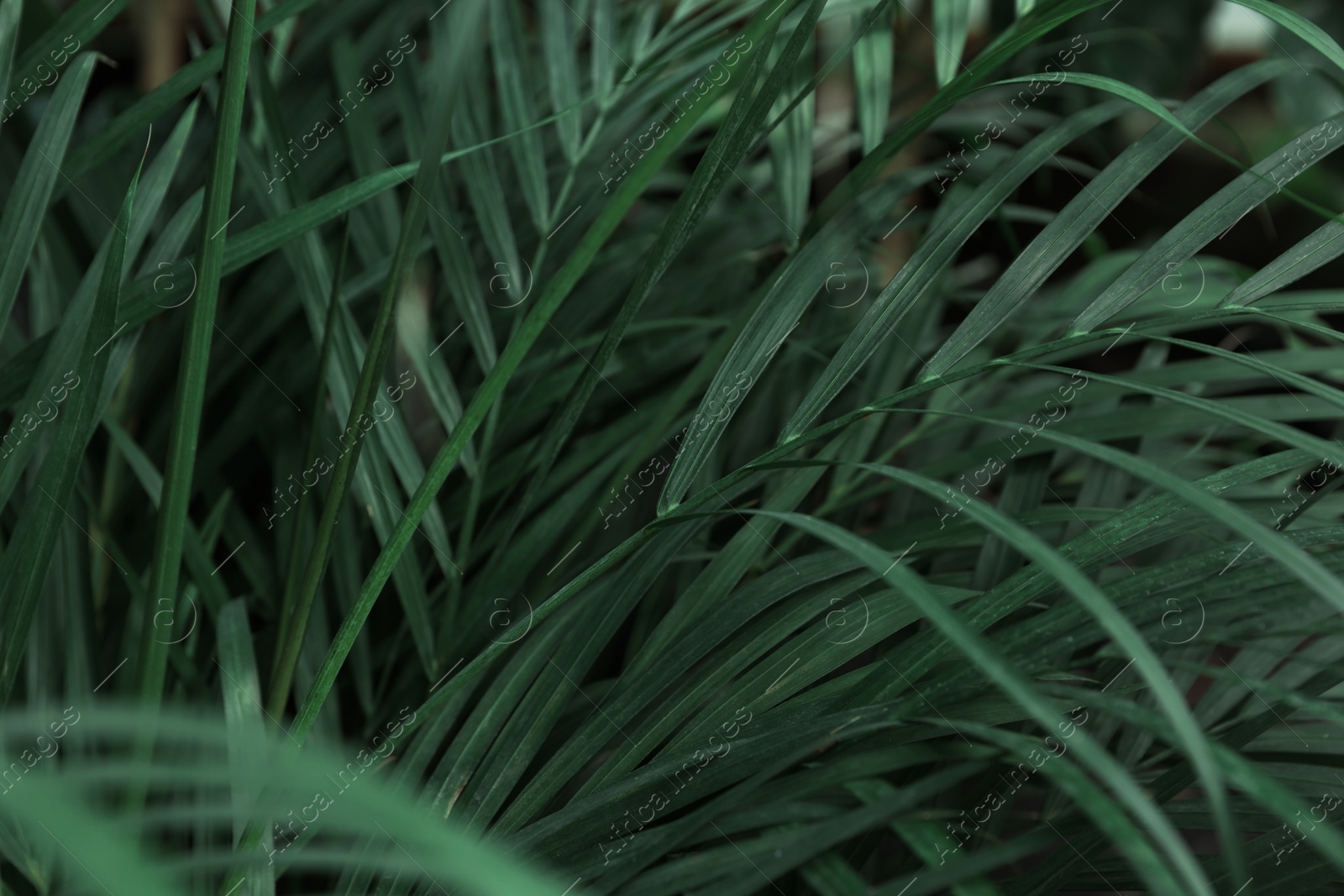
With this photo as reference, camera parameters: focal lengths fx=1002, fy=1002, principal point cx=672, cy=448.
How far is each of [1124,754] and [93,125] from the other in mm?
626

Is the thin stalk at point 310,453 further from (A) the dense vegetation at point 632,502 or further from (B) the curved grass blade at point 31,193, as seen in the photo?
(B) the curved grass blade at point 31,193

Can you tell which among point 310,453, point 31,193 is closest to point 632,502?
point 310,453

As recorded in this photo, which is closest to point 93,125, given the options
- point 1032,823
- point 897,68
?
point 1032,823

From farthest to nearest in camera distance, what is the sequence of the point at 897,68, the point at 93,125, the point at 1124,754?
the point at 897,68 → the point at 93,125 → the point at 1124,754

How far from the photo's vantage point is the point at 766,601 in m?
0.32

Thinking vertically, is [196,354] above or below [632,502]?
above

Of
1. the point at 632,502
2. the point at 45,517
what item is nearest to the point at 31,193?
the point at 45,517

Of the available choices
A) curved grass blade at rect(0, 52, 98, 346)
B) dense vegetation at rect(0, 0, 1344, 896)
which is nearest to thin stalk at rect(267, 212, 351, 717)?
dense vegetation at rect(0, 0, 1344, 896)

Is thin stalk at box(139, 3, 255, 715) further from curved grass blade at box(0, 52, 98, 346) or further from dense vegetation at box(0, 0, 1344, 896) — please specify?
curved grass blade at box(0, 52, 98, 346)

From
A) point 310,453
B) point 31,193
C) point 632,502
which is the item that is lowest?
point 632,502

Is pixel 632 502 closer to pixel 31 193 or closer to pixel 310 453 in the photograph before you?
pixel 310 453

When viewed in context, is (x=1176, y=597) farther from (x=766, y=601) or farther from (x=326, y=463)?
(x=326, y=463)

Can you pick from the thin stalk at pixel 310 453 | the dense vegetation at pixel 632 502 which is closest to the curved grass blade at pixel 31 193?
the dense vegetation at pixel 632 502

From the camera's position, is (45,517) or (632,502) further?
(632,502)
